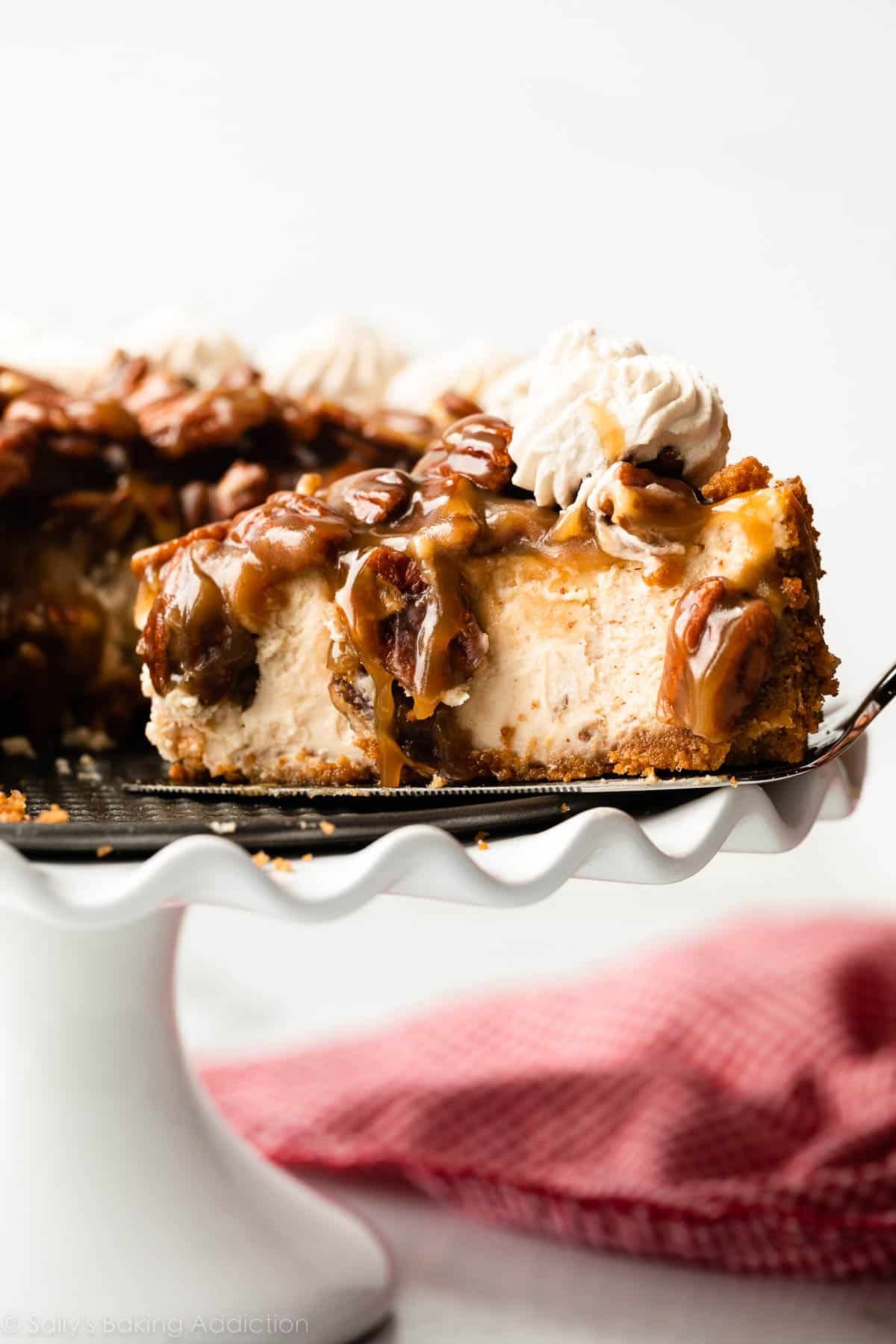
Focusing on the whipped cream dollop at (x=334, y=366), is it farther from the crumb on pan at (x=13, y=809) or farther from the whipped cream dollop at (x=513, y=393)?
the crumb on pan at (x=13, y=809)

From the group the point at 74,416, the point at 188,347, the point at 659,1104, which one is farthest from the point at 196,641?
the point at 188,347

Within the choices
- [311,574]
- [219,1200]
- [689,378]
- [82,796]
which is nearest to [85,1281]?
[219,1200]

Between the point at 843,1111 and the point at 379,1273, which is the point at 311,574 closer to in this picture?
the point at 379,1273

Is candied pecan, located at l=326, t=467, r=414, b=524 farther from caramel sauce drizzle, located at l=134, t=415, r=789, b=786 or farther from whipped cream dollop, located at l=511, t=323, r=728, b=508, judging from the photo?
whipped cream dollop, located at l=511, t=323, r=728, b=508

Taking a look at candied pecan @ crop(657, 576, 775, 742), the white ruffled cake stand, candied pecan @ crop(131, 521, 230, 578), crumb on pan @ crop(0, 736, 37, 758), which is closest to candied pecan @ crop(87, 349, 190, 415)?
crumb on pan @ crop(0, 736, 37, 758)

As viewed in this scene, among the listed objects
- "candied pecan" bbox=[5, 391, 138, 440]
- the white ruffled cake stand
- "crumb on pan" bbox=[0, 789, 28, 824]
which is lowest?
the white ruffled cake stand

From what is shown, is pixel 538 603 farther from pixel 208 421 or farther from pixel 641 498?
pixel 208 421

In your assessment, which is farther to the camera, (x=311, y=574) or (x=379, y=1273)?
(x=379, y=1273)
